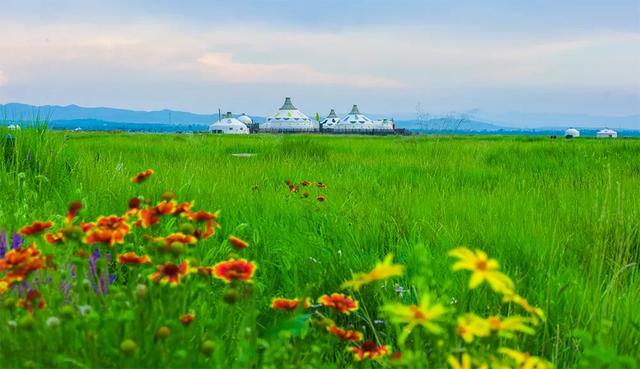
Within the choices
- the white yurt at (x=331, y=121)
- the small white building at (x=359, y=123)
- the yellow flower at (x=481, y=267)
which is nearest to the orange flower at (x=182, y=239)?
the yellow flower at (x=481, y=267)

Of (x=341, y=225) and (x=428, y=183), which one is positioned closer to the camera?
(x=341, y=225)

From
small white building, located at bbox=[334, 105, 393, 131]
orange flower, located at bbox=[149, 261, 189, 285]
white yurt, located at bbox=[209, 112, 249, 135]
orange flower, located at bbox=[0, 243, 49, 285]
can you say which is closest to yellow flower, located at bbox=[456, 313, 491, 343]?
orange flower, located at bbox=[149, 261, 189, 285]

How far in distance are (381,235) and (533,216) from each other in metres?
1.01

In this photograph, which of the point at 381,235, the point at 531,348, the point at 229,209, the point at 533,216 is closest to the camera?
the point at 531,348

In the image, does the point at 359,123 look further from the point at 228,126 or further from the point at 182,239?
the point at 182,239

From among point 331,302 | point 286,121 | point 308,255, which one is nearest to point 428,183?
point 308,255

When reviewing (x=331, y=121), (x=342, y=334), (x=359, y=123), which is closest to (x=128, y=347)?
(x=342, y=334)

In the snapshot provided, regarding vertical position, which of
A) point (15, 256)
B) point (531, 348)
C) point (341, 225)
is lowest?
point (531, 348)

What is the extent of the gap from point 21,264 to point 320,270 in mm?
1559

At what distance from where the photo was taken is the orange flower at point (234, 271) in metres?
1.46

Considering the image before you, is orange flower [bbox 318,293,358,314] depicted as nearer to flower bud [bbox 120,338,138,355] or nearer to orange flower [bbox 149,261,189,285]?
orange flower [bbox 149,261,189,285]

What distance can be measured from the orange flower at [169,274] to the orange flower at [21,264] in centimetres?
27

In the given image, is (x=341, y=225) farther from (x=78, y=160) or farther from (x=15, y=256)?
(x=78, y=160)

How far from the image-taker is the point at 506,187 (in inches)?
214
